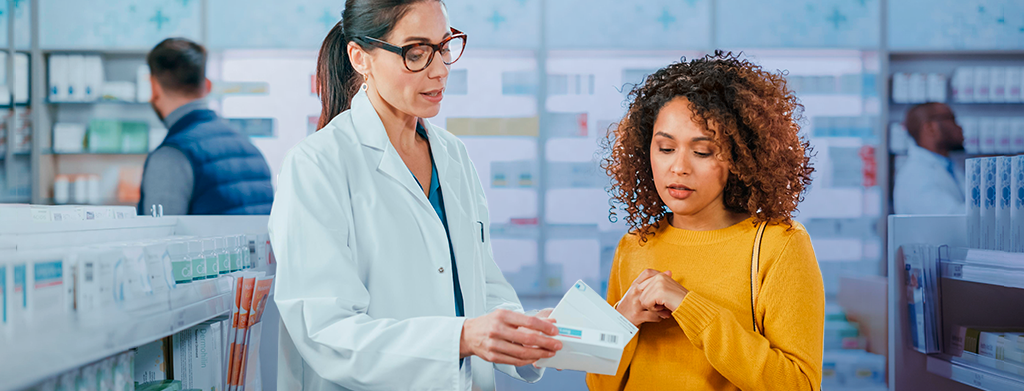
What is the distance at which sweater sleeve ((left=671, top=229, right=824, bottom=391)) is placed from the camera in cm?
109

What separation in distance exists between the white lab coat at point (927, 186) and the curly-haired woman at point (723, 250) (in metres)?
3.52

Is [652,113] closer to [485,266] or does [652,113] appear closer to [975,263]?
[485,266]

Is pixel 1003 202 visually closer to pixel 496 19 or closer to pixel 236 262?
pixel 236 262

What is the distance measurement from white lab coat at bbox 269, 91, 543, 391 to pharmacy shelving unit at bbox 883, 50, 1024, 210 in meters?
4.33

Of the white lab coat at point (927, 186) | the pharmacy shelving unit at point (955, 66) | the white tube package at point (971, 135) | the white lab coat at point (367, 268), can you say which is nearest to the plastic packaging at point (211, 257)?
the white lab coat at point (367, 268)

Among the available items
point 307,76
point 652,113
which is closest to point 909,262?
point 652,113

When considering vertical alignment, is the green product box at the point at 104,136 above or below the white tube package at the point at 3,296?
above

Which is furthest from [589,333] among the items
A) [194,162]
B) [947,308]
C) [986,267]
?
[194,162]

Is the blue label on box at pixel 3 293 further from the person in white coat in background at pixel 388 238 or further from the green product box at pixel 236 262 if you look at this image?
the green product box at pixel 236 262

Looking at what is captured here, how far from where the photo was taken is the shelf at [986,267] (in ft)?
5.83

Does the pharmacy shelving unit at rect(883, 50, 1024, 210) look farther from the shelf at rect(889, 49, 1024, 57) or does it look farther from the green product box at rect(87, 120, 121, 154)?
the green product box at rect(87, 120, 121, 154)

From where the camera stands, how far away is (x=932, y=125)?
4.37m

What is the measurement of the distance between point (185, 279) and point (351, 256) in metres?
0.41

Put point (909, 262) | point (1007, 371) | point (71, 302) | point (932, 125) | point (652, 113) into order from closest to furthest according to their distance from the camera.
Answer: point (71, 302) < point (652, 113) < point (1007, 371) < point (909, 262) < point (932, 125)
